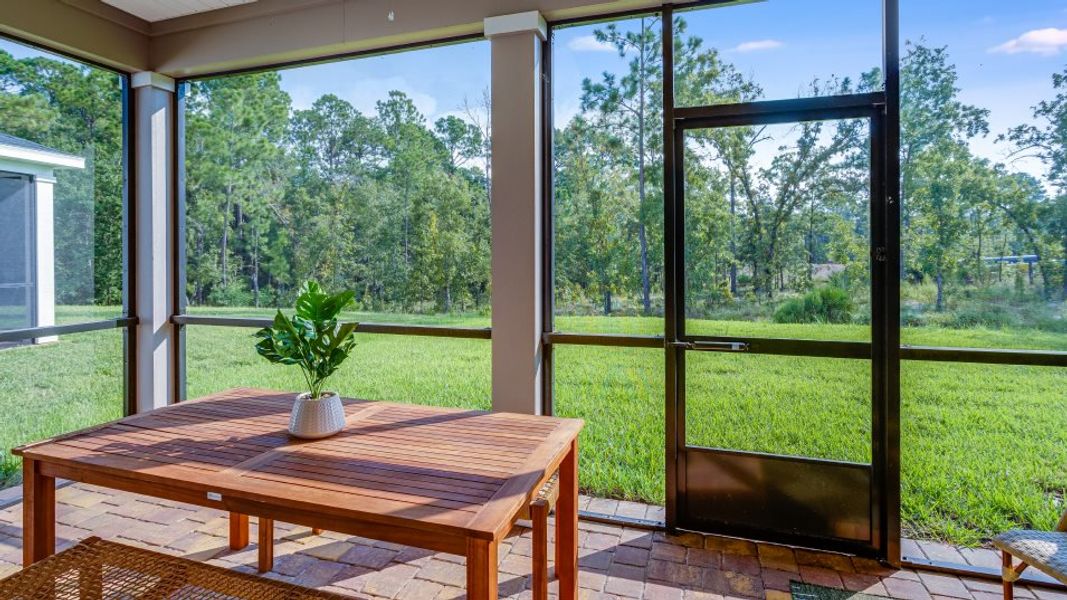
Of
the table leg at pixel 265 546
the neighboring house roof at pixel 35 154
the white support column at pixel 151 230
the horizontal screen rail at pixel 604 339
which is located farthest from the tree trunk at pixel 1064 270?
the neighboring house roof at pixel 35 154

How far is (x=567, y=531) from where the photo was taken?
87.0 inches

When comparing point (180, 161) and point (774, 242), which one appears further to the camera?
point (180, 161)

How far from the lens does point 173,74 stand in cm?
407

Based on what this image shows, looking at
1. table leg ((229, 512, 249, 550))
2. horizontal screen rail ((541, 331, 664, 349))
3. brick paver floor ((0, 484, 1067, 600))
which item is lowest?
brick paver floor ((0, 484, 1067, 600))

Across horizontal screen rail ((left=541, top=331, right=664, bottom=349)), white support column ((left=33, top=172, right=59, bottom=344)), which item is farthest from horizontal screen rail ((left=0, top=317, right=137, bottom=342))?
horizontal screen rail ((left=541, top=331, right=664, bottom=349))

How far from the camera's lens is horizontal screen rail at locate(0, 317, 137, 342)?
3455mm

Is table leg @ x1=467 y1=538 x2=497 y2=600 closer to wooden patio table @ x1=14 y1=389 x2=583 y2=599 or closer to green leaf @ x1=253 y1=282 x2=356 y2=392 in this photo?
wooden patio table @ x1=14 y1=389 x2=583 y2=599

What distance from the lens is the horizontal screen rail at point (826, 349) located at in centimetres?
253

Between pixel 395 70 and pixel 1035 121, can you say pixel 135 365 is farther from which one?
pixel 1035 121

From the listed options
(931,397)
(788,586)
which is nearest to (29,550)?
(788,586)

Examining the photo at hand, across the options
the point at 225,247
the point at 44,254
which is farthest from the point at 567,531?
the point at 44,254

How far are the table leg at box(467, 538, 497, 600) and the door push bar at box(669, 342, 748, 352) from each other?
1.77 m

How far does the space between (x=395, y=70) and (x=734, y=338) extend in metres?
2.62

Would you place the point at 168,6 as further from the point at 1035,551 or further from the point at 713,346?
the point at 1035,551
